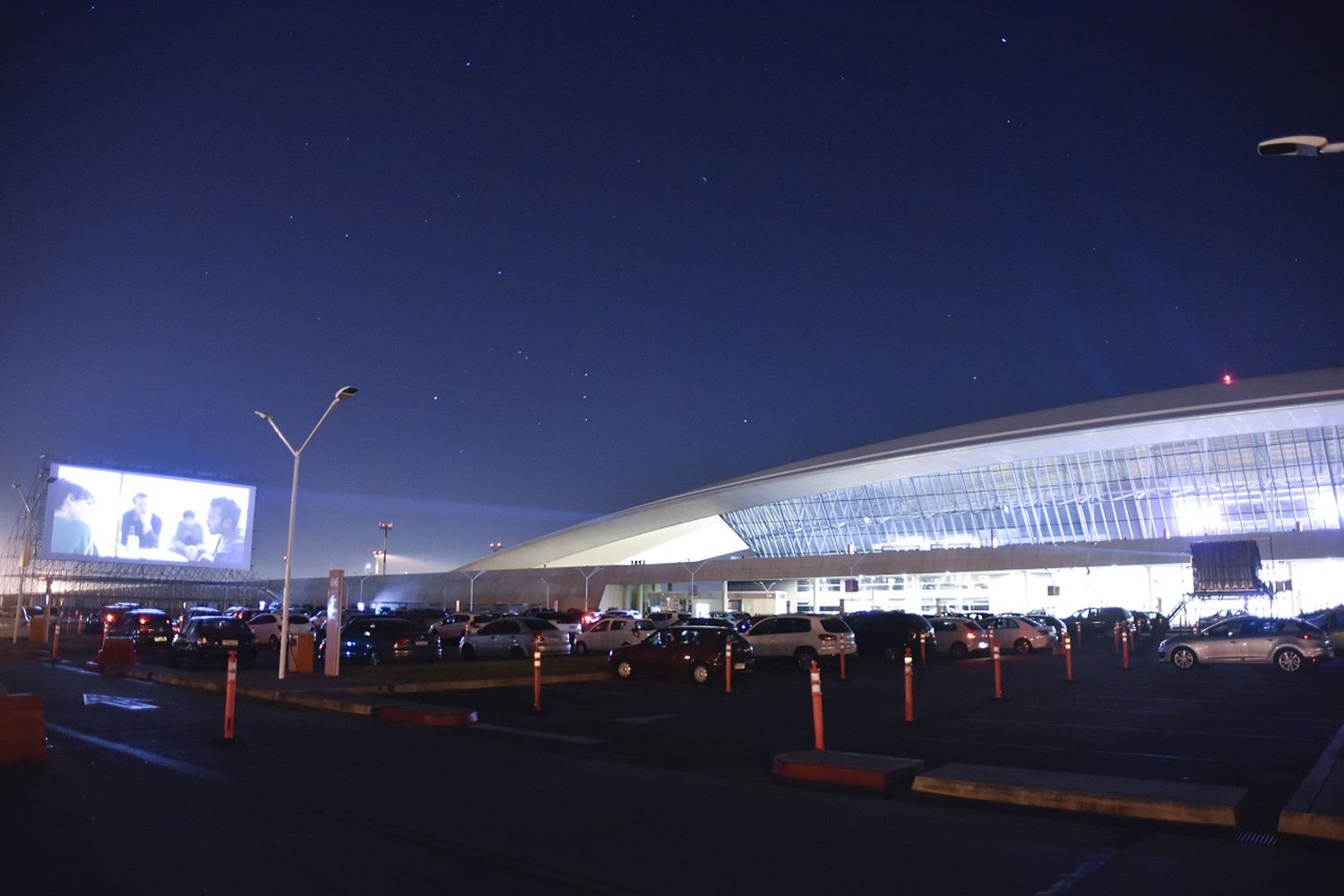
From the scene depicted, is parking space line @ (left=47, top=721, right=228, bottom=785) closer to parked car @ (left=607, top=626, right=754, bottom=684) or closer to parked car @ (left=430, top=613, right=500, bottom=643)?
parked car @ (left=607, top=626, right=754, bottom=684)

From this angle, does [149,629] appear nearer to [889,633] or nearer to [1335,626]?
[889,633]

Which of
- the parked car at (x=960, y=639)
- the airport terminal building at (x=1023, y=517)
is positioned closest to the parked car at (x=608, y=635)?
the parked car at (x=960, y=639)

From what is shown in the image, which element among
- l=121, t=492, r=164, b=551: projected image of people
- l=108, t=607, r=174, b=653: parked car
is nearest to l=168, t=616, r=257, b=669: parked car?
l=108, t=607, r=174, b=653: parked car

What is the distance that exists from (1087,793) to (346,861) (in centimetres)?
684

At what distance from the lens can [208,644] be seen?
92.4 feet

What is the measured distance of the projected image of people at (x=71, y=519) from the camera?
194 feet

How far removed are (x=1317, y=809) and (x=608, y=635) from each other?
30883mm

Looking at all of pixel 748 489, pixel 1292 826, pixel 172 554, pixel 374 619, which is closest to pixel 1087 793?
pixel 1292 826

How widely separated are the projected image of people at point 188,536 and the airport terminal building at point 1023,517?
112ft

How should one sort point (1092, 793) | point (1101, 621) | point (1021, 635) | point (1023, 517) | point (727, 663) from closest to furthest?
point (1092, 793) → point (727, 663) → point (1021, 635) → point (1101, 621) → point (1023, 517)

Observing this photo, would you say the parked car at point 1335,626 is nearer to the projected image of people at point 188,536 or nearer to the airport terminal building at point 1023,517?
the airport terminal building at point 1023,517

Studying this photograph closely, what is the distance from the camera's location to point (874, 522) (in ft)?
320

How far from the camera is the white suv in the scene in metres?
30.0

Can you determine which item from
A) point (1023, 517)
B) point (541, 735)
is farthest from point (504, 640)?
point (1023, 517)
